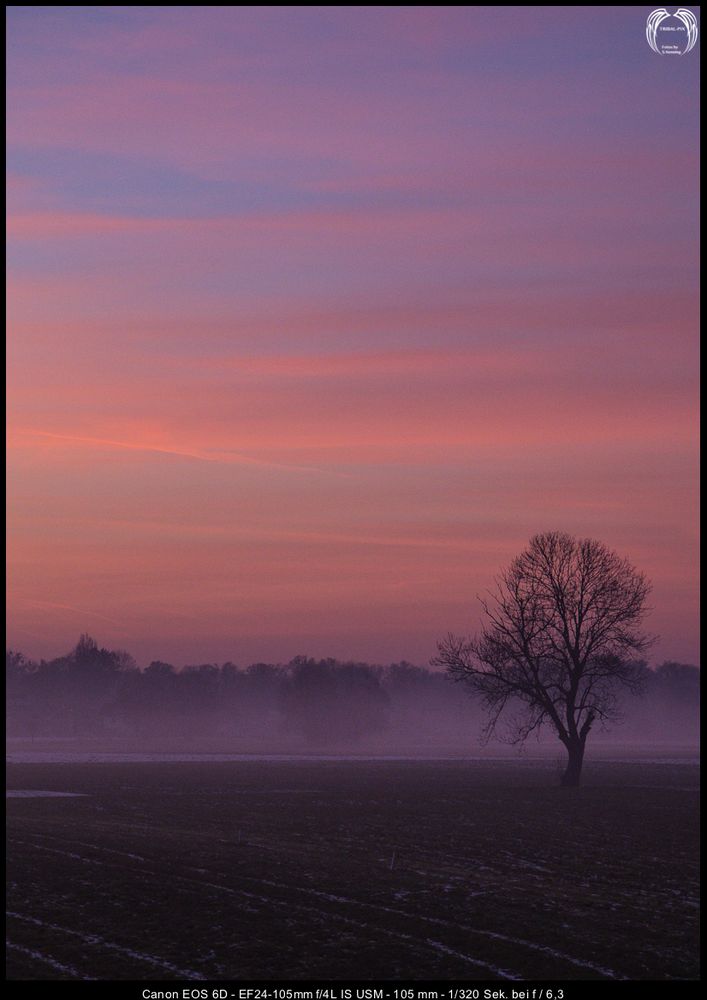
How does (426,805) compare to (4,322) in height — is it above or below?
below

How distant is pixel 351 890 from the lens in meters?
27.9

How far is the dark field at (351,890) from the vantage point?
69.6 feet

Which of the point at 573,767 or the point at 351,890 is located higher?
the point at 351,890

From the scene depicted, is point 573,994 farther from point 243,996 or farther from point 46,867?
point 46,867

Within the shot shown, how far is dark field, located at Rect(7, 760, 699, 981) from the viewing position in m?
21.2

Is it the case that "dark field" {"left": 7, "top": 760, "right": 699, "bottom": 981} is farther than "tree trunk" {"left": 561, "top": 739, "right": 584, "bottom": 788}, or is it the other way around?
"tree trunk" {"left": 561, "top": 739, "right": 584, "bottom": 788}

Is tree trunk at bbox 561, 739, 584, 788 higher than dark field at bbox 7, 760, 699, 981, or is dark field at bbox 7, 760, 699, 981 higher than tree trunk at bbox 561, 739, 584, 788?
dark field at bbox 7, 760, 699, 981

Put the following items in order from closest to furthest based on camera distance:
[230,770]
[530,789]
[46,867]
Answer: [46,867] → [530,789] → [230,770]

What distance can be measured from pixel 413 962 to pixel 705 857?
58.0 ft

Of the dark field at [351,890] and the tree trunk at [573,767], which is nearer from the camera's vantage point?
the dark field at [351,890]

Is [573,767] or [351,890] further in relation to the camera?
[573,767]

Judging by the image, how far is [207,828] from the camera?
41.1m

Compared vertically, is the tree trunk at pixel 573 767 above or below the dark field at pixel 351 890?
below

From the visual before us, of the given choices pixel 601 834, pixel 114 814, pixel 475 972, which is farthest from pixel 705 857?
pixel 114 814
